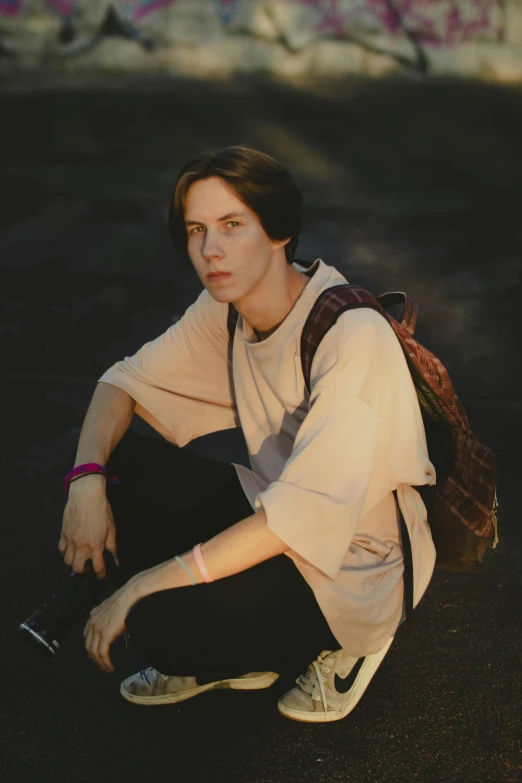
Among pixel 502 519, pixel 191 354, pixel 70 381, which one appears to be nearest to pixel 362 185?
pixel 70 381

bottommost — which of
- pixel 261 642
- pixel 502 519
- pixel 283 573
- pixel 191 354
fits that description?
pixel 502 519

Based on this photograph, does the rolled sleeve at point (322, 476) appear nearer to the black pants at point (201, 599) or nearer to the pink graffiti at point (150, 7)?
the black pants at point (201, 599)

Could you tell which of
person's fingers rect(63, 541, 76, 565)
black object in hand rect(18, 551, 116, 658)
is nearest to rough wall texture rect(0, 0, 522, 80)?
person's fingers rect(63, 541, 76, 565)

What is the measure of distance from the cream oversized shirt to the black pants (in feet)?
0.23

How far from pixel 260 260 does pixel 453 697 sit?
1219 millimetres

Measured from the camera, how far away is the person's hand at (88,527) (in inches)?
89.6

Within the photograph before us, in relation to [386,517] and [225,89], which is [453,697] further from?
[225,89]

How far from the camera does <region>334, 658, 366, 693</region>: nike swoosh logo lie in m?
2.29

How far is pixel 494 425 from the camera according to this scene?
12.9 feet

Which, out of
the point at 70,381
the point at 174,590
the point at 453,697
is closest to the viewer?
the point at 174,590

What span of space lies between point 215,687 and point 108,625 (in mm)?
508

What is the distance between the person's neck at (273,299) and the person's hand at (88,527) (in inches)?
22.4

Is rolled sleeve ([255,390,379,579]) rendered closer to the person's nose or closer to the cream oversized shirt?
the cream oversized shirt

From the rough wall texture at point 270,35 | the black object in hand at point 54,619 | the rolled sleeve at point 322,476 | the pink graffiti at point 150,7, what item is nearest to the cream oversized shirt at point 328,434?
the rolled sleeve at point 322,476
